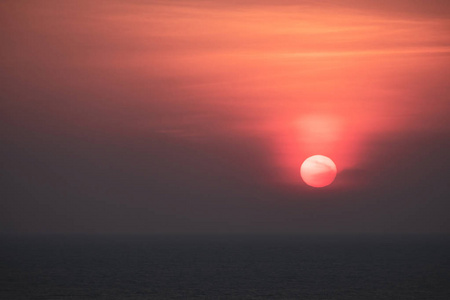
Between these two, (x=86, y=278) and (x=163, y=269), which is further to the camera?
(x=163, y=269)

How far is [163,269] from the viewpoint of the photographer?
11044 cm

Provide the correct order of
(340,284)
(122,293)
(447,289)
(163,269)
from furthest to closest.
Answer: (163,269)
(340,284)
(447,289)
(122,293)

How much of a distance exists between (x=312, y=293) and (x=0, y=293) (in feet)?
130

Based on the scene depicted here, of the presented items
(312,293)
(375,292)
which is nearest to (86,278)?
(312,293)

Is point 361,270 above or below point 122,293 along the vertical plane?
above

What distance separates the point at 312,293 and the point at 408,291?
13.3m

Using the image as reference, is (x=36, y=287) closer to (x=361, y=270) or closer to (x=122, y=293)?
(x=122, y=293)

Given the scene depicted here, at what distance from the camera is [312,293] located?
74000 mm

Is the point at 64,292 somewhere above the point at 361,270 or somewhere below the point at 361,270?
below

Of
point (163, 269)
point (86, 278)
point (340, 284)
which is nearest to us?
point (340, 284)

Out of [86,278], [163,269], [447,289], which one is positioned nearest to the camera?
[447,289]

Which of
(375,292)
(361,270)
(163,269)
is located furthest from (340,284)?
(163,269)

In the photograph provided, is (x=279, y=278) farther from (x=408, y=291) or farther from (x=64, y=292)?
(x=64, y=292)

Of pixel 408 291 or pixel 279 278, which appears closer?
pixel 408 291
